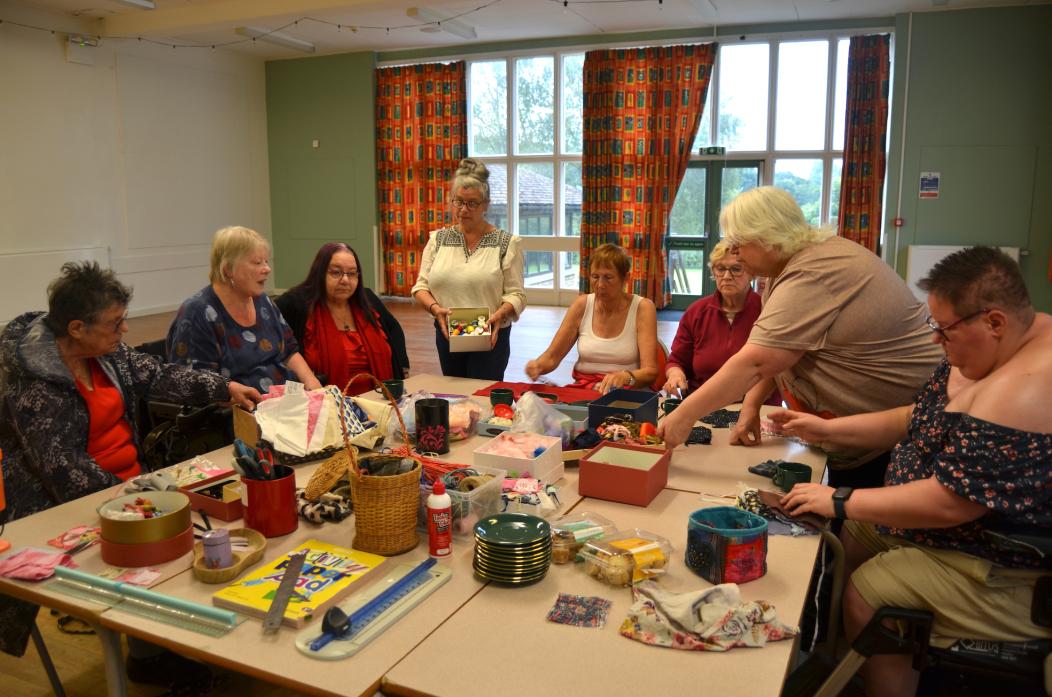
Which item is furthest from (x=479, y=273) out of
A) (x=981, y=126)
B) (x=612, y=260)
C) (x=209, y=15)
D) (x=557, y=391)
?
(x=981, y=126)

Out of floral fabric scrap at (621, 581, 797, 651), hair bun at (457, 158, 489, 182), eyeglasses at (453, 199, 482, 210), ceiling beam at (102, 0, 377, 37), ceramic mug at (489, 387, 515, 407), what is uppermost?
ceiling beam at (102, 0, 377, 37)

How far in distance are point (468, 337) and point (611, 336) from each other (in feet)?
2.17

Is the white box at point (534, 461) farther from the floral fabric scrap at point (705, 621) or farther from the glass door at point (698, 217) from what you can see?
the glass door at point (698, 217)

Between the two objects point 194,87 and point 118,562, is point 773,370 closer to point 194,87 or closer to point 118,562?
point 118,562

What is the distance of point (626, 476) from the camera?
1998mm

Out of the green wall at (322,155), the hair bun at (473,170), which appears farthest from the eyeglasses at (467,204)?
the green wall at (322,155)

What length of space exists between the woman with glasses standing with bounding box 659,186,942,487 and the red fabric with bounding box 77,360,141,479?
1708 millimetres

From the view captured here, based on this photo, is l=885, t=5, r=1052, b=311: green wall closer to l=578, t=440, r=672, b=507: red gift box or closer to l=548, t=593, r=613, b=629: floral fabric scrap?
l=578, t=440, r=672, b=507: red gift box

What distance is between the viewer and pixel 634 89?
32.8 ft

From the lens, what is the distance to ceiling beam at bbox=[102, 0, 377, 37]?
8086mm

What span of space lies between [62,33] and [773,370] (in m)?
9.67

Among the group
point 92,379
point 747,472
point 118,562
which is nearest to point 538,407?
point 747,472

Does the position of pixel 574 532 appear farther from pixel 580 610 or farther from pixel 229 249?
pixel 229 249

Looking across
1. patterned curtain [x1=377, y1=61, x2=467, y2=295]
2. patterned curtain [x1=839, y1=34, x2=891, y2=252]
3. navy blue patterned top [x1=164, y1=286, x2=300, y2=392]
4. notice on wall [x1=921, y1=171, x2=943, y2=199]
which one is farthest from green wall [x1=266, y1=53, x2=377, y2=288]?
navy blue patterned top [x1=164, y1=286, x2=300, y2=392]
